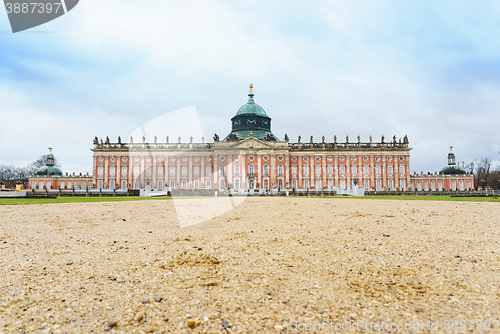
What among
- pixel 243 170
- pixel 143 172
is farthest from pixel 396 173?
pixel 143 172

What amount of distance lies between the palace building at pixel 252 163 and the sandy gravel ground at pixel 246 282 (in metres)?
59.2

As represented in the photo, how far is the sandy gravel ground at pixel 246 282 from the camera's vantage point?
3396 millimetres

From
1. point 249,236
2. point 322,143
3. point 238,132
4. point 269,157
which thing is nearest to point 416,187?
point 322,143

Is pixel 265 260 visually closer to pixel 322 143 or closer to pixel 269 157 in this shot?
pixel 269 157

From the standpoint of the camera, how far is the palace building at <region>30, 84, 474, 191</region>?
67062mm

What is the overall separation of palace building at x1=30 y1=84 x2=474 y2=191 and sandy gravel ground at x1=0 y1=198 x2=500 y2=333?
59170 millimetres

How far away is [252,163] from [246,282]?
6276cm

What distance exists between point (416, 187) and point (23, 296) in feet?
263

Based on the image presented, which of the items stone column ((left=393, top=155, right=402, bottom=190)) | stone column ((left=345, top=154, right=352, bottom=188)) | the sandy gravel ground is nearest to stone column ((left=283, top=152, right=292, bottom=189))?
stone column ((left=345, top=154, right=352, bottom=188))

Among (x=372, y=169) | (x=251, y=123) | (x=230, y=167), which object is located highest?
(x=251, y=123)

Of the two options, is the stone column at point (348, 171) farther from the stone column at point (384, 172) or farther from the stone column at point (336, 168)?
the stone column at point (384, 172)

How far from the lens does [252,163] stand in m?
67.2

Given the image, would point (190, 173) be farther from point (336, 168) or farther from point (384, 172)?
point (384, 172)

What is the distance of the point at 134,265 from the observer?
5363 millimetres
